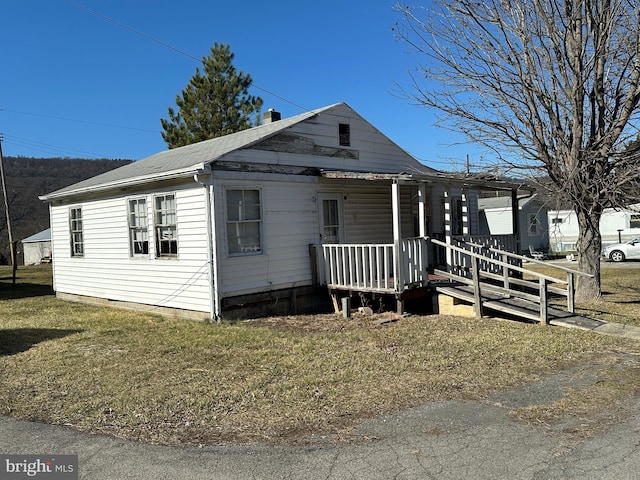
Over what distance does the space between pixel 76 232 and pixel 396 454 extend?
42.8ft

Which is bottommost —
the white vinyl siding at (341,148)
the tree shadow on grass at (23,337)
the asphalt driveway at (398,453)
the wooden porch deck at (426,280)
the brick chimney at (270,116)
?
the asphalt driveway at (398,453)

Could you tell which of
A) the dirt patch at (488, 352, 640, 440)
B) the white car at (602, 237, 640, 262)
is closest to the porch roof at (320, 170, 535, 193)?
the dirt patch at (488, 352, 640, 440)

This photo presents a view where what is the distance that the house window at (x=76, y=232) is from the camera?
1436cm

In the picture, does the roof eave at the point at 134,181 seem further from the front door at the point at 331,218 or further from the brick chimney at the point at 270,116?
the brick chimney at the point at 270,116

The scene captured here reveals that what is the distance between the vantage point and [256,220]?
1055cm

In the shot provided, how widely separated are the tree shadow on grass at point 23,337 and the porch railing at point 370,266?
198 inches

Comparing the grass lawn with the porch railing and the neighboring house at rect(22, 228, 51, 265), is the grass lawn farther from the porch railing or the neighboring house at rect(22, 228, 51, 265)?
the neighboring house at rect(22, 228, 51, 265)

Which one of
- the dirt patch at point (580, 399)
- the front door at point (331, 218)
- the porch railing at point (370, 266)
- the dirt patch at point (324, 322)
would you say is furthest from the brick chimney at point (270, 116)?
the dirt patch at point (580, 399)

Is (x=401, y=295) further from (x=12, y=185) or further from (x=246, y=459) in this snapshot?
(x=12, y=185)

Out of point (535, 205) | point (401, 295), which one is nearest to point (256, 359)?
point (401, 295)

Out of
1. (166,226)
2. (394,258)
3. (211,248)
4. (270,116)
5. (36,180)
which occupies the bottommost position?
(394,258)

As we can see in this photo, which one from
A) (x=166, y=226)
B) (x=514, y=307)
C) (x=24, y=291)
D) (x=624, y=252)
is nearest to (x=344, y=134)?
(x=166, y=226)

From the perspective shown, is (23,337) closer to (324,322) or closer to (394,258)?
(324,322)

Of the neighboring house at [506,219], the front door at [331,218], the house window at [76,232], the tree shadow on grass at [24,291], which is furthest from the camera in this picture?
the neighboring house at [506,219]
